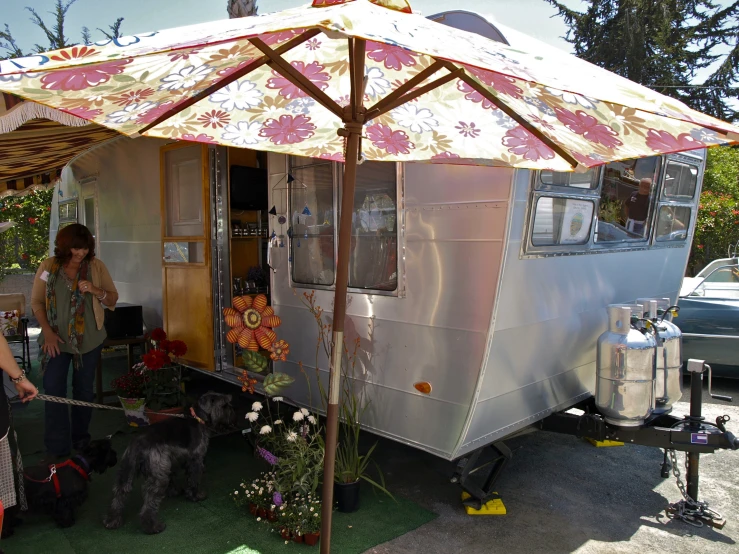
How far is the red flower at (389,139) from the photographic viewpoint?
9.84 ft

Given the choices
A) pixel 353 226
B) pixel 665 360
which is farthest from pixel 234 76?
pixel 665 360

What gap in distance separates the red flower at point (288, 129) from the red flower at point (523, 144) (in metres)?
1.00

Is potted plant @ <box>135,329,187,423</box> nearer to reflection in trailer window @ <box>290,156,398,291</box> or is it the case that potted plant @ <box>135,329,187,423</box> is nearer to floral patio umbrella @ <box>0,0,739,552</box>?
reflection in trailer window @ <box>290,156,398,291</box>

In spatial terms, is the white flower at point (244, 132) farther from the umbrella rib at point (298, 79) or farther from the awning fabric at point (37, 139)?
the umbrella rib at point (298, 79)

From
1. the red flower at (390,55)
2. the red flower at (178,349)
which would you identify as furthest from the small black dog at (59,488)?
the red flower at (390,55)

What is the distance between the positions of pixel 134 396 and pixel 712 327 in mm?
5716

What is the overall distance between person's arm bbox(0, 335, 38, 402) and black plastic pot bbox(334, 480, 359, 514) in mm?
1693

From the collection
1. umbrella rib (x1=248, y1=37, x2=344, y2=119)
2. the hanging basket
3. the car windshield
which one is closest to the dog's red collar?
A: the hanging basket

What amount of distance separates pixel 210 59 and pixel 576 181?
2.25m

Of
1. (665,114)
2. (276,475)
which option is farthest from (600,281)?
(276,475)

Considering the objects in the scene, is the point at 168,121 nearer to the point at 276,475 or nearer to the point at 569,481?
the point at 276,475

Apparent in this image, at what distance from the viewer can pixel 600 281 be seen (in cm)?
391

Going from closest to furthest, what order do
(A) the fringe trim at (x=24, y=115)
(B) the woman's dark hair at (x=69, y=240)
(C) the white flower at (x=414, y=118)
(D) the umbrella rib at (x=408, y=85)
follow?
(D) the umbrella rib at (x=408, y=85), (A) the fringe trim at (x=24, y=115), (C) the white flower at (x=414, y=118), (B) the woman's dark hair at (x=69, y=240)

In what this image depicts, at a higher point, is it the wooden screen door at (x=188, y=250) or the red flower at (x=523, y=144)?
the red flower at (x=523, y=144)
